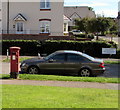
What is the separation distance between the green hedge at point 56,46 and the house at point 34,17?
8.85 meters

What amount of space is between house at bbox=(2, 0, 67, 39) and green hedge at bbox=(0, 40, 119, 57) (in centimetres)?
885

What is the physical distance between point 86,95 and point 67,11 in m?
87.7

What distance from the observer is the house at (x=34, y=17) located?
37562 mm

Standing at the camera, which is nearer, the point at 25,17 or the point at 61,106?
the point at 61,106

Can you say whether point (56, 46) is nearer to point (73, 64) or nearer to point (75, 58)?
point (75, 58)

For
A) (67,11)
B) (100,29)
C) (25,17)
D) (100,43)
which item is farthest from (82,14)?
(100,43)

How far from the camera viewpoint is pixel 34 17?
3797cm

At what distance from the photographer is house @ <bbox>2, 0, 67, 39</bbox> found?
37.6 metres

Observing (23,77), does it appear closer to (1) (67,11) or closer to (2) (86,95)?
(2) (86,95)

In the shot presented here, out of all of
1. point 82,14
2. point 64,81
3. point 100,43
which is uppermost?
point 82,14

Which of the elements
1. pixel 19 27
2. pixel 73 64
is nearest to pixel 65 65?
pixel 73 64

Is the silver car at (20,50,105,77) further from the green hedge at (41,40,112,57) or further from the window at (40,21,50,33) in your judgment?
the window at (40,21,50,33)

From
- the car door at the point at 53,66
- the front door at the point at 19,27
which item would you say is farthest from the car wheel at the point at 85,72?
the front door at the point at 19,27

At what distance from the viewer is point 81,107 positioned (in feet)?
21.5
